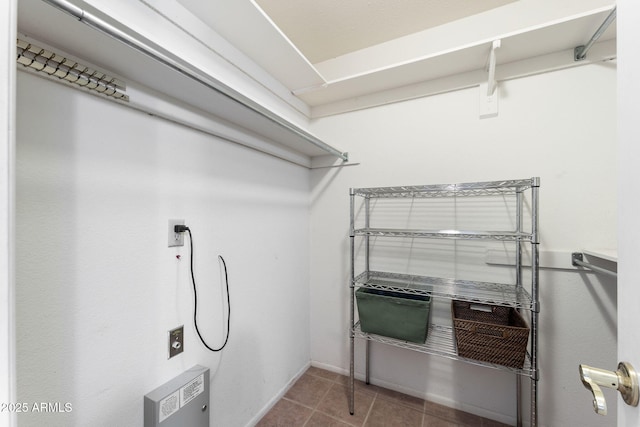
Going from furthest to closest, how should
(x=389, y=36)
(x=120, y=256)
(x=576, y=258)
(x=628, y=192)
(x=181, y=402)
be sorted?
1. (x=389, y=36)
2. (x=576, y=258)
3. (x=181, y=402)
4. (x=120, y=256)
5. (x=628, y=192)

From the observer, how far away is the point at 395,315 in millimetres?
1427

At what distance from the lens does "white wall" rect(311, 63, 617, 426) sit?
4.11ft

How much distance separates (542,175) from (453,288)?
79 cm

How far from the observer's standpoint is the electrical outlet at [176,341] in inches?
39.4

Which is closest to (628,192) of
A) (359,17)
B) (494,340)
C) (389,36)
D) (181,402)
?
(494,340)

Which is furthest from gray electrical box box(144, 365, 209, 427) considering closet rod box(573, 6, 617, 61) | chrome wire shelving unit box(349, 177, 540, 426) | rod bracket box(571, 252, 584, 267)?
closet rod box(573, 6, 617, 61)

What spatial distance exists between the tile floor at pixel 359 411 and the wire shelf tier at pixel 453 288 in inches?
30.1

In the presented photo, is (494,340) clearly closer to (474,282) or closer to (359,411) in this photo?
(474,282)

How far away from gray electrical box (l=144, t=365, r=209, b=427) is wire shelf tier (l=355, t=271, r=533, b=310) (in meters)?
0.96

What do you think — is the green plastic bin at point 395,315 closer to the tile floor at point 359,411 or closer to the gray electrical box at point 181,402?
the tile floor at point 359,411

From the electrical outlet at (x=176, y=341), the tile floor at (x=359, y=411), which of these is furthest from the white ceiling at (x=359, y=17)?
A: the tile floor at (x=359, y=411)

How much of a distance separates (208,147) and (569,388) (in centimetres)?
224

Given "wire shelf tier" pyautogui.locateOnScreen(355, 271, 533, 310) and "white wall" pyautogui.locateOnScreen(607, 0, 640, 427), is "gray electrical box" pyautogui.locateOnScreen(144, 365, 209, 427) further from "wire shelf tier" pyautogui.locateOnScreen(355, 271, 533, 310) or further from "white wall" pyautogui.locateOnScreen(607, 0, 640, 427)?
"white wall" pyautogui.locateOnScreen(607, 0, 640, 427)

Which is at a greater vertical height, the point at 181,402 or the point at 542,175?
the point at 542,175
